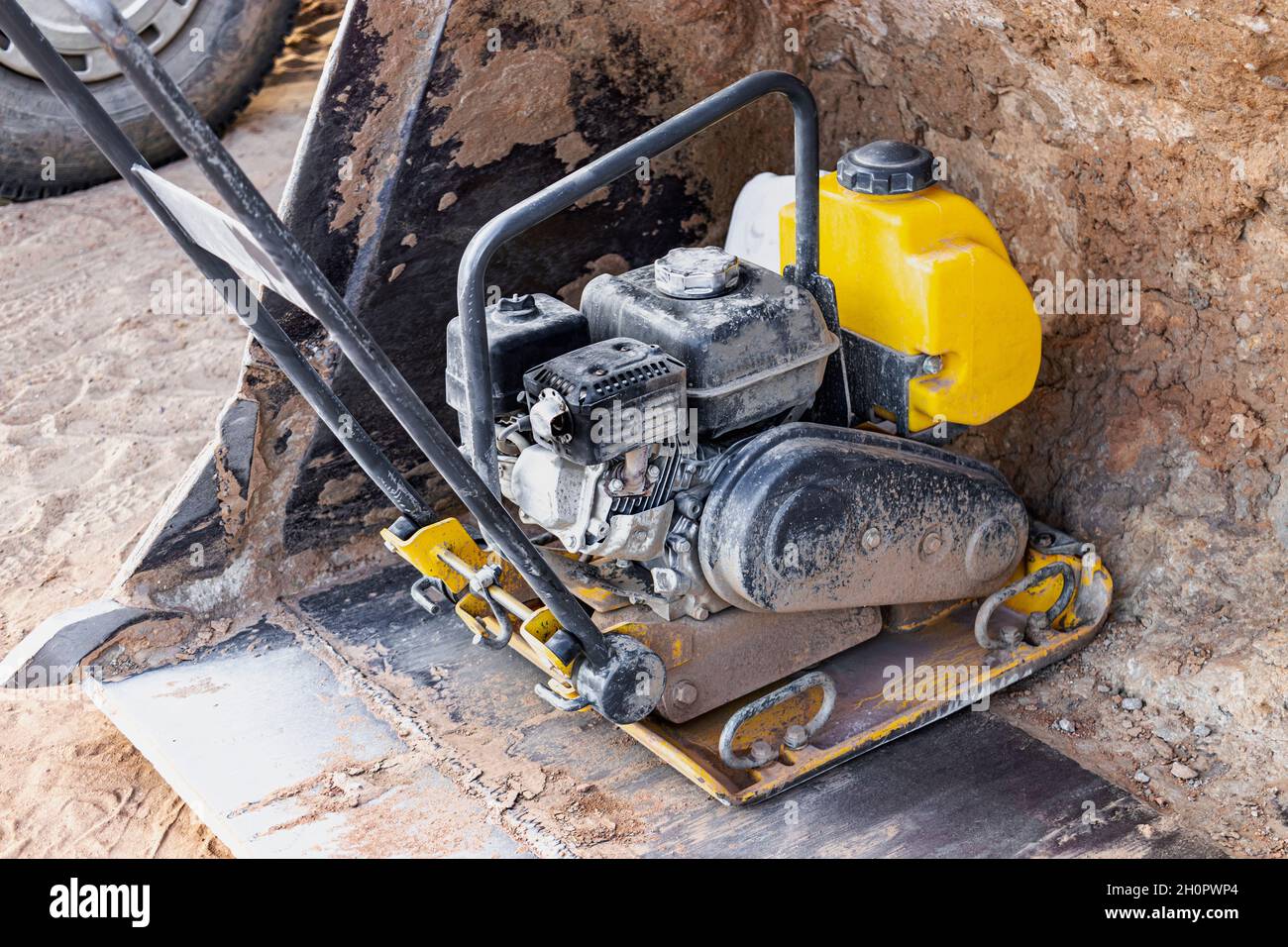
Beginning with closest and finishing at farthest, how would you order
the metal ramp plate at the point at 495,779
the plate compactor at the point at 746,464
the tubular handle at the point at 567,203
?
the tubular handle at the point at 567,203 → the plate compactor at the point at 746,464 → the metal ramp plate at the point at 495,779

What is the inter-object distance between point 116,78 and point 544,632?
144 inches

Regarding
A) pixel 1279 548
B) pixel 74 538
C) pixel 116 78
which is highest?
pixel 116 78

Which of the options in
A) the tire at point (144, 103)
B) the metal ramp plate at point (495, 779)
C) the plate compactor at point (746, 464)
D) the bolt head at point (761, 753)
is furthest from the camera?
the tire at point (144, 103)

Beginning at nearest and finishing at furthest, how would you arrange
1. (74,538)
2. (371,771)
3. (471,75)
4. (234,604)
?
(371,771) → (471,75) → (234,604) → (74,538)

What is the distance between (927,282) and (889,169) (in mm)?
228

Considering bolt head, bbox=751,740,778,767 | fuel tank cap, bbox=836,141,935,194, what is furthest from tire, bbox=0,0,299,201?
bolt head, bbox=751,740,778,767

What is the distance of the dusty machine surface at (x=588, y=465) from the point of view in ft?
7.79

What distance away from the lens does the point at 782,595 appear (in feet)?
8.10

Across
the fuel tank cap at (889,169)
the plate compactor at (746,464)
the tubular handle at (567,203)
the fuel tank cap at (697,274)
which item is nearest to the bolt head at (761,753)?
the plate compactor at (746,464)

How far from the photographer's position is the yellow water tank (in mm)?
2533

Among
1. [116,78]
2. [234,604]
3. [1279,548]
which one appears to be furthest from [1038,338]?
[116,78]

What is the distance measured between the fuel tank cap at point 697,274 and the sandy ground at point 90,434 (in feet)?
4.49

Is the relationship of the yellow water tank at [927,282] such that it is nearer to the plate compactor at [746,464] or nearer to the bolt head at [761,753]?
the plate compactor at [746,464]
